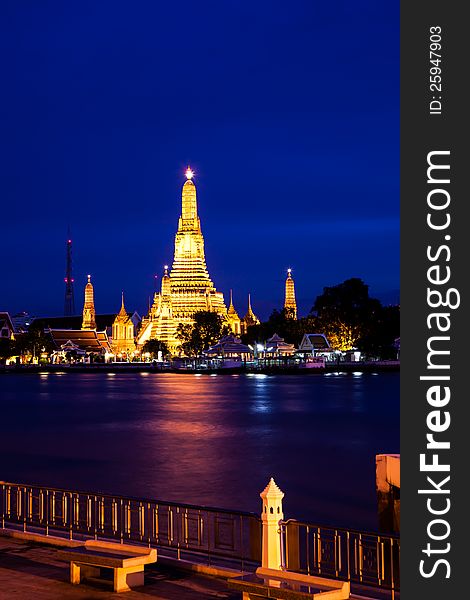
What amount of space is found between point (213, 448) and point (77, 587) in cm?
3583

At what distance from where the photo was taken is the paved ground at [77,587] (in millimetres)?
14898

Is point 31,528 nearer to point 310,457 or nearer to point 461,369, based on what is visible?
point 461,369

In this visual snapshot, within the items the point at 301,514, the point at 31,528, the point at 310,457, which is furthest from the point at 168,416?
the point at 31,528

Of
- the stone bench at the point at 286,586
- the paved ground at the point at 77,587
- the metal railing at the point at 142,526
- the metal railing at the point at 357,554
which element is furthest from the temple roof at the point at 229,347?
the stone bench at the point at 286,586

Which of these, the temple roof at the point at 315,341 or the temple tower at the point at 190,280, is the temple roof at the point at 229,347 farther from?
the temple tower at the point at 190,280

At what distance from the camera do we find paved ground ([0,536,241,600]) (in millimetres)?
14898

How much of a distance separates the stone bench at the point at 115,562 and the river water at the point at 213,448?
1266 cm

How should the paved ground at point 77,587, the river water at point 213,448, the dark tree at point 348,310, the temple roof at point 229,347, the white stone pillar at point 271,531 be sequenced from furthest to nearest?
the temple roof at point 229,347 < the dark tree at point 348,310 < the river water at point 213,448 < the white stone pillar at point 271,531 < the paved ground at point 77,587

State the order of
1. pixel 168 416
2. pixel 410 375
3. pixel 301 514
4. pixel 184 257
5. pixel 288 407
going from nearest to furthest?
1. pixel 410 375
2. pixel 301 514
3. pixel 168 416
4. pixel 288 407
5. pixel 184 257

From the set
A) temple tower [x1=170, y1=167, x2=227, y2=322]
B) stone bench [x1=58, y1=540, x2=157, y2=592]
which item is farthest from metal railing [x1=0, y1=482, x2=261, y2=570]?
temple tower [x1=170, y1=167, x2=227, y2=322]

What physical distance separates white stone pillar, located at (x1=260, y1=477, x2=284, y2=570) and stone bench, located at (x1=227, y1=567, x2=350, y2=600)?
3.16 ft

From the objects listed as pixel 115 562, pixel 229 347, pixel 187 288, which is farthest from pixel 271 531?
pixel 187 288

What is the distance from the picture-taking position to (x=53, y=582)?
15664 millimetres

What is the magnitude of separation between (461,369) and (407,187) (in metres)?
2.50
